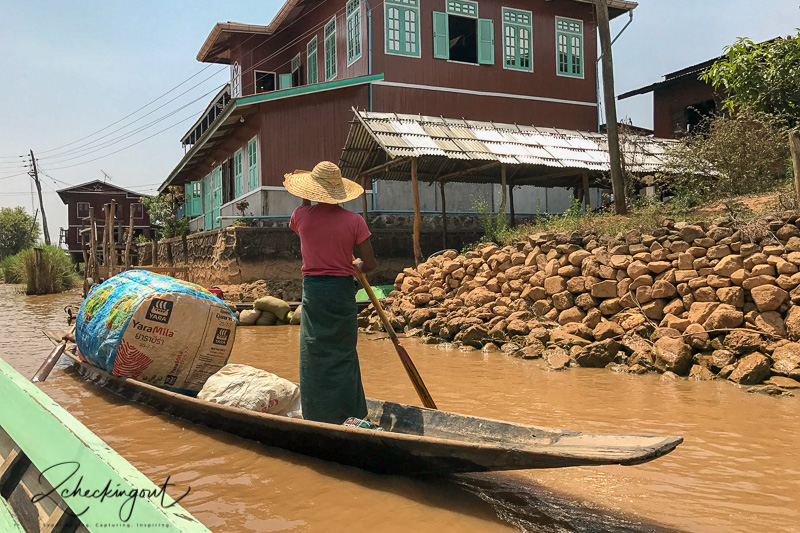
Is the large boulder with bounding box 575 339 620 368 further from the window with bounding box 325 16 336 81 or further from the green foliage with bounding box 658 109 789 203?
the window with bounding box 325 16 336 81

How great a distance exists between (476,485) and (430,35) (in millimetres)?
15153

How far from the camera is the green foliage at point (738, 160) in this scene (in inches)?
382

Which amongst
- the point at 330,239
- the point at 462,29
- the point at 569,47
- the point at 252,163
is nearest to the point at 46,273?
the point at 252,163

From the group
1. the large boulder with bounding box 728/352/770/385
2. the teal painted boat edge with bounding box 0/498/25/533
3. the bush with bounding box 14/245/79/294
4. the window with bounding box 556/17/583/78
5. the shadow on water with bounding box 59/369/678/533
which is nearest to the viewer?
the teal painted boat edge with bounding box 0/498/25/533

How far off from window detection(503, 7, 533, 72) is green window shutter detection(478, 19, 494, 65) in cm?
46

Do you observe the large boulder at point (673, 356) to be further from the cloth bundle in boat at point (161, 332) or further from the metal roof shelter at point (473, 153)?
the metal roof shelter at point (473, 153)

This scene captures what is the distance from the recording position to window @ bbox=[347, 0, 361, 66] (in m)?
16.3

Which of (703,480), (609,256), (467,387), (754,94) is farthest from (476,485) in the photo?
(754,94)

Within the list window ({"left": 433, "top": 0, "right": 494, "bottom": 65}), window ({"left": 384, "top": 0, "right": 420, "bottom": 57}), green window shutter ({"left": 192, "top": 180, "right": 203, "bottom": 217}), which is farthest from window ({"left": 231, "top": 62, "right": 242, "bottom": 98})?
window ({"left": 433, "top": 0, "right": 494, "bottom": 65})

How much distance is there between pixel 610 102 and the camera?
1088 cm

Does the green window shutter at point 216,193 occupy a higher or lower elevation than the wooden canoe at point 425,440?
higher

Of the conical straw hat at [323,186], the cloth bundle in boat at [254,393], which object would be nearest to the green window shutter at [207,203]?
the cloth bundle in boat at [254,393]

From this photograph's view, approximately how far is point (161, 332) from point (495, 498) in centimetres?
329

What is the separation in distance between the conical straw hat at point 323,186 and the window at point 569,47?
52.2 feet
